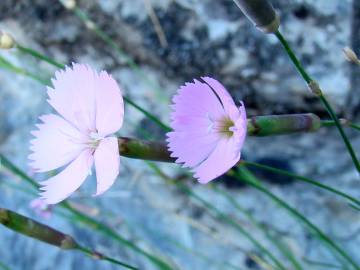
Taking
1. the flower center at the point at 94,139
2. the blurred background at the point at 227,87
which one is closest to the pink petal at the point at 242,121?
the flower center at the point at 94,139

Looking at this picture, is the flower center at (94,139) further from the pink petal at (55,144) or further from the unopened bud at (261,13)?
the unopened bud at (261,13)

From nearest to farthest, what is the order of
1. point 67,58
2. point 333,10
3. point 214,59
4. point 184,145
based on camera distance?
point 184,145 → point 333,10 → point 214,59 → point 67,58

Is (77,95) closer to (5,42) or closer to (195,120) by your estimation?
(195,120)

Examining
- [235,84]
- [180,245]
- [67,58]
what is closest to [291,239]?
[180,245]

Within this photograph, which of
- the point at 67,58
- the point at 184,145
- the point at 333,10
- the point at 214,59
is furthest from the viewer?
the point at 67,58

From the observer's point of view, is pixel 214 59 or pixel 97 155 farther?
pixel 214 59

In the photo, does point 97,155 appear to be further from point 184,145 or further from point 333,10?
point 333,10

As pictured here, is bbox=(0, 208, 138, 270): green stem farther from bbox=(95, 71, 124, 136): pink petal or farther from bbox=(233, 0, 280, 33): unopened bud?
bbox=(233, 0, 280, 33): unopened bud
